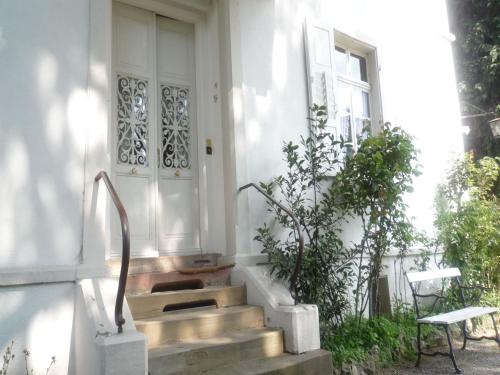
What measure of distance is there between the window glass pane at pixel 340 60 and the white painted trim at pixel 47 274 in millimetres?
4127

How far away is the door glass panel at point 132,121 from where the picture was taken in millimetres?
3895

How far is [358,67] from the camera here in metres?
5.94

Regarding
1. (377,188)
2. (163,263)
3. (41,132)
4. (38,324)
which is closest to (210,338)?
(163,263)

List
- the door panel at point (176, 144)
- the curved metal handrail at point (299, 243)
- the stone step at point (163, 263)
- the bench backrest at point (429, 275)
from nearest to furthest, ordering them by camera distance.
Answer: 1. the curved metal handrail at point (299, 243)
2. the stone step at point (163, 263)
3. the door panel at point (176, 144)
4. the bench backrest at point (429, 275)

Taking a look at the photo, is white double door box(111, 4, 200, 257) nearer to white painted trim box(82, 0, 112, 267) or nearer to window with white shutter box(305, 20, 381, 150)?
white painted trim box(82, 0, 112, 267)

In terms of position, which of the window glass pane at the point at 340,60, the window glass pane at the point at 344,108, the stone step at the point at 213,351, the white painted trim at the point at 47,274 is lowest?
the stone step at the point at 213,351

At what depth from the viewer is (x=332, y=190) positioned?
4328 mm

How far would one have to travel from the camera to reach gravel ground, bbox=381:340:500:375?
3.84 m

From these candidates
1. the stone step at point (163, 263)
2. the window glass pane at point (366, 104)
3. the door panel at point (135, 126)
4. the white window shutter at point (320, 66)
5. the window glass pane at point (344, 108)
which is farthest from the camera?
the window glass pane at point (366, 104)

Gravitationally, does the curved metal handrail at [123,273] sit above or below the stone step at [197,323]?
above

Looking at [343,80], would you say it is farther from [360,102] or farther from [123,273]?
[123,273]

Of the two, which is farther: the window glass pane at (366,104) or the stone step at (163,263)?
the window glass pane at (366,104)

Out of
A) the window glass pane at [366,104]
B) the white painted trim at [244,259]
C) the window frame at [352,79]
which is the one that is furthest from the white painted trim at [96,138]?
the window glass pane at [366,104]

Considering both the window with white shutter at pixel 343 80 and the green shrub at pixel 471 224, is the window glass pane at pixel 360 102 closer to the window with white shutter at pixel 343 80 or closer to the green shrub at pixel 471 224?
the window with white shutter at pixel 343 80
